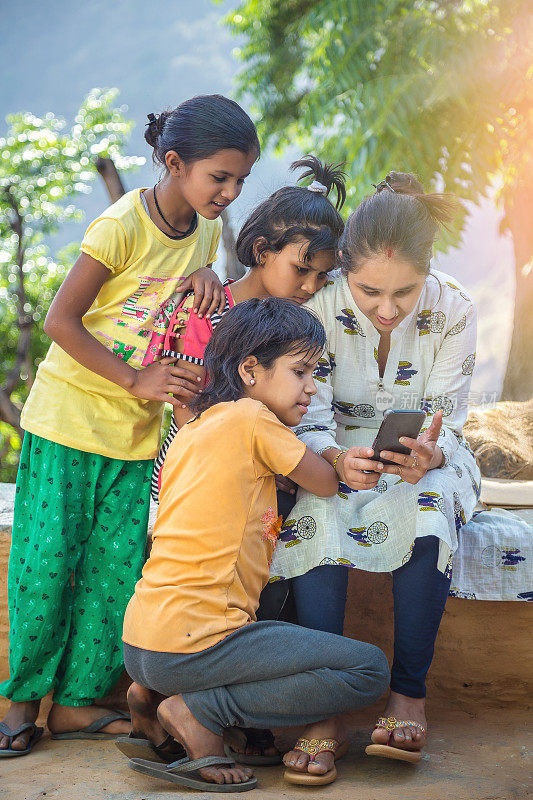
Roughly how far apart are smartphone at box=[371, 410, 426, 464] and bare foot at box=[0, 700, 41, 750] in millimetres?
1326

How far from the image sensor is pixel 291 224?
2695mm

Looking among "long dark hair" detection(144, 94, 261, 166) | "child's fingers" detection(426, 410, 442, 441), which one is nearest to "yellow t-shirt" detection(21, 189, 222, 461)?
"long dark hair" detection(144, 94, 261, 166)

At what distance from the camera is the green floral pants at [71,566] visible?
244 cm

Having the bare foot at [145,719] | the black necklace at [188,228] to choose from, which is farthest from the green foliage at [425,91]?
the bare foot at [145,719]

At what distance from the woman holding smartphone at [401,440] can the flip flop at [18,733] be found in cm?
90

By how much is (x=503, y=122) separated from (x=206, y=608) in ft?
21.2

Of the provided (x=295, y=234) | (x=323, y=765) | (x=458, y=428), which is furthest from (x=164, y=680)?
(x=295, y=234)

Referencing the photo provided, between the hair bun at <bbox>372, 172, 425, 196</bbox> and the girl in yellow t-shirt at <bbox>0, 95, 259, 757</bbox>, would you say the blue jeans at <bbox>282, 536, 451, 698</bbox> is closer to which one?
the girl in yellow t-shirt at <bbox>0, 95, 259, 757</bbox>

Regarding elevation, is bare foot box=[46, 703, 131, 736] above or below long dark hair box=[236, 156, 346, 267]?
below

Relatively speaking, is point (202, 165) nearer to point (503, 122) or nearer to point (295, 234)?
point (295, 234)

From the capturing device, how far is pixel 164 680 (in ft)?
6.49

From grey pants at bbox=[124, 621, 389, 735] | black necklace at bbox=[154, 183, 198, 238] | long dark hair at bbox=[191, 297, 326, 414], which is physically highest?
black necklace at bbox=[154, 183, 198, 238]

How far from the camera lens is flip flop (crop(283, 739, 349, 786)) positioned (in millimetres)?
1912

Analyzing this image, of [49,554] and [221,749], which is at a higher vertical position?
[49,554]
